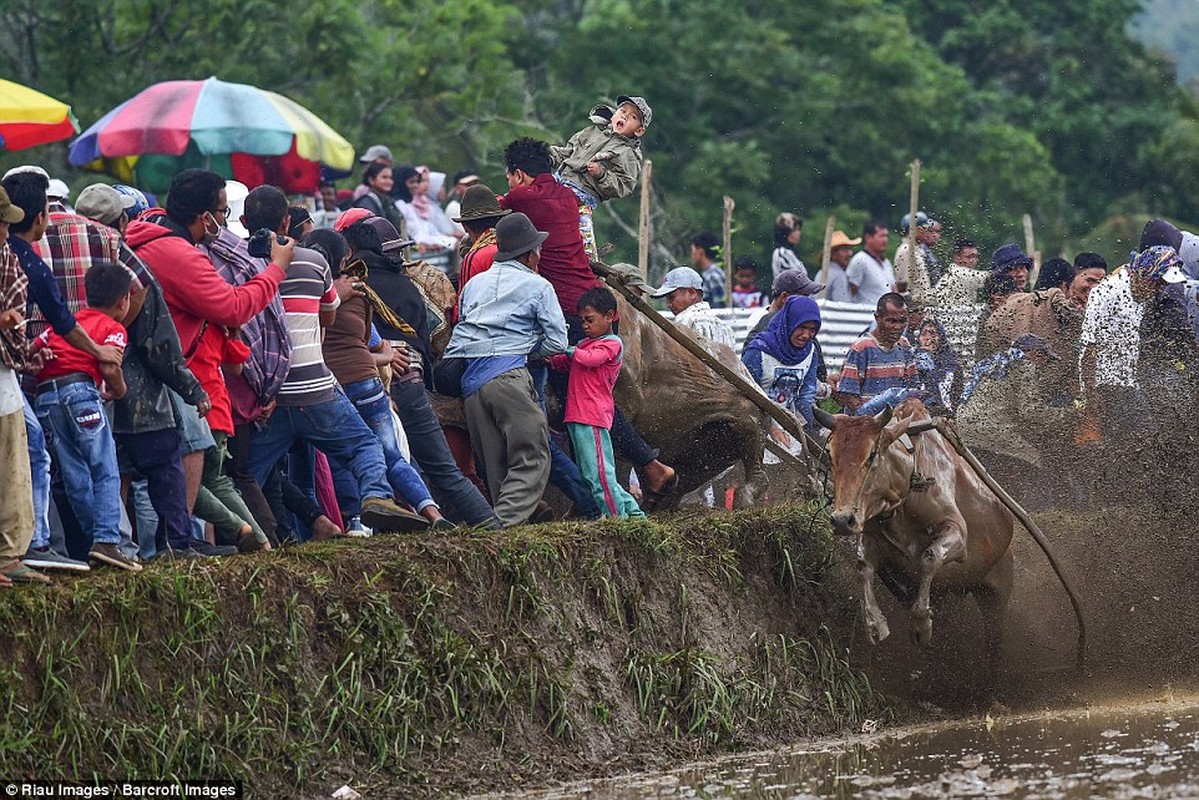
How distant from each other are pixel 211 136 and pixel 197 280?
6661 millimetres

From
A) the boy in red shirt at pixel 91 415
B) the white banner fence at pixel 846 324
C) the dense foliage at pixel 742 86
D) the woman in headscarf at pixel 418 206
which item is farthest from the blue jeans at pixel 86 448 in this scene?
the dense foliage at pixel 742 86

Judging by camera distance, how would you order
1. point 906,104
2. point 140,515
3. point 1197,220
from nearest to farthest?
point 140,515, point 906,104, point 1197,220

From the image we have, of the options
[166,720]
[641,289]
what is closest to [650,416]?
[641,289]

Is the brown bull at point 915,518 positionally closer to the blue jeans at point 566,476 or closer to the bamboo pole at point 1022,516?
the bamboo pole at point 1022,516

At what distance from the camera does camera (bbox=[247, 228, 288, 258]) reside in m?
10.8

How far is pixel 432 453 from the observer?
38.9 feet

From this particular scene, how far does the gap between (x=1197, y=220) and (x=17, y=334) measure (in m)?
32.4

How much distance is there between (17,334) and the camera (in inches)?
347

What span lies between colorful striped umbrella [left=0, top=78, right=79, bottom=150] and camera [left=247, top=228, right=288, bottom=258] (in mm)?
5120

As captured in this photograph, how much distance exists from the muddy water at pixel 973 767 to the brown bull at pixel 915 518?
0.87m

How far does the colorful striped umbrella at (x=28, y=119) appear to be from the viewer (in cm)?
1527

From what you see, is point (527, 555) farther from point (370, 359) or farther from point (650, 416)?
point (650, 416)

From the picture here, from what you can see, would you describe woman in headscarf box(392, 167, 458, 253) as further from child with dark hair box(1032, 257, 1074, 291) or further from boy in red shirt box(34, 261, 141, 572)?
boy in red shirt box(34, 261, 141, 572)

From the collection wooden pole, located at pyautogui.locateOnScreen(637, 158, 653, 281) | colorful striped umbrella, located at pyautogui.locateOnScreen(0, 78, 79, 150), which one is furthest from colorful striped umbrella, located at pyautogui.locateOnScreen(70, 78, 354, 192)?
wooden pole, located at pyautogui.locateOnScreen(637, 158, 653, 281)
